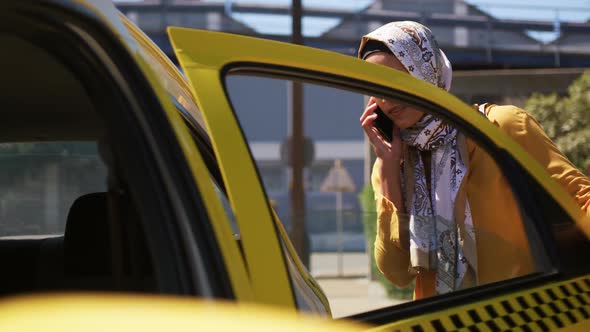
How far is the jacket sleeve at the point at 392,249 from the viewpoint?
243 cm

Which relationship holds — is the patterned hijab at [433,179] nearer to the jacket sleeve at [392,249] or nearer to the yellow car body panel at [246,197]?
the jacket sleeve at [392,249]

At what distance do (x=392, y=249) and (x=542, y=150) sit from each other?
0.64 meters

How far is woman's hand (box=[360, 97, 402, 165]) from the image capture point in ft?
9.29

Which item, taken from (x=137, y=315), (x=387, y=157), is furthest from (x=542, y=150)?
(x=137, y=315)

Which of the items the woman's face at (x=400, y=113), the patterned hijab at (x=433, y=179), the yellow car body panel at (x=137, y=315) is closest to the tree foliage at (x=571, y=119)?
the patterned hijab at (x=433, y=179)

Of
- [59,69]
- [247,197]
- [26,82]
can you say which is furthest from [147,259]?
[26,82]

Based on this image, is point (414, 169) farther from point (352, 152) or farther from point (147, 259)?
point (352, 152)

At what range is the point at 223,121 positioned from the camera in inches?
61.2

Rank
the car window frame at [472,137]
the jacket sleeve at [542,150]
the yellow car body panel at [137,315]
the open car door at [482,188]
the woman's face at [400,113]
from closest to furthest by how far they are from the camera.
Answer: the yellow car body panel at [137,315]
the open car door at [482,188]
the car window frame at [472,137]
the woman's face at [400,113]
the jacket sleeve at [542,150]

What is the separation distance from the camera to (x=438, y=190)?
2.65m

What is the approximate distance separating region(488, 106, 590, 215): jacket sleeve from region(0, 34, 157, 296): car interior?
130 centimetres

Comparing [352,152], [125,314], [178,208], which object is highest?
[178,208]

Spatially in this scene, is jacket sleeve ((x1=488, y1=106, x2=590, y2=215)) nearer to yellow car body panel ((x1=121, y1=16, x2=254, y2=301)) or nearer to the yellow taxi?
the yellow taxi

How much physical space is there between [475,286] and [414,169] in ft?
2.53
